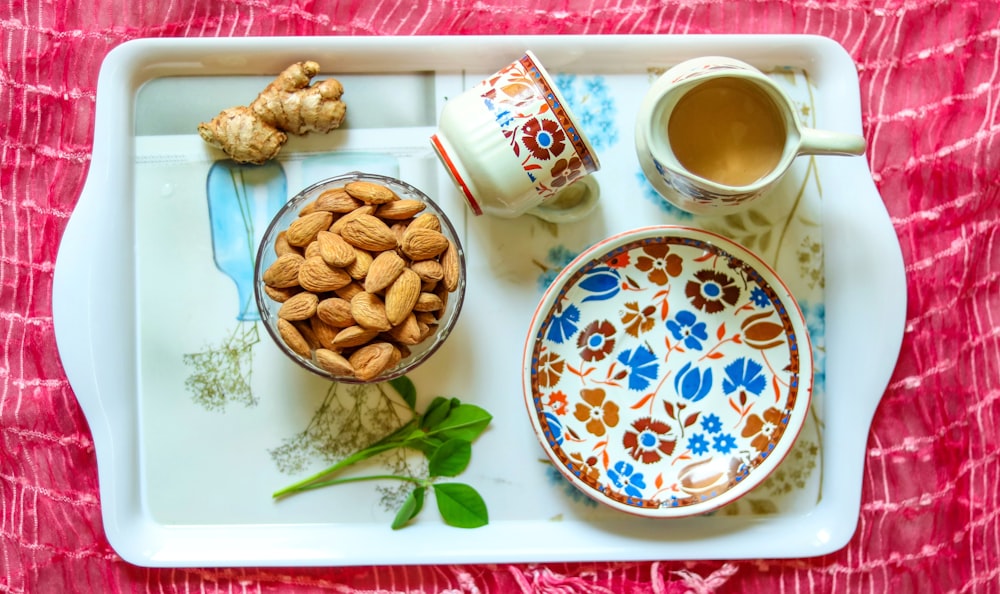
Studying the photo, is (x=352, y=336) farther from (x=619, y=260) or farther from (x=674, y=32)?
(x=674, y=32)

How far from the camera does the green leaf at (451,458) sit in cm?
77

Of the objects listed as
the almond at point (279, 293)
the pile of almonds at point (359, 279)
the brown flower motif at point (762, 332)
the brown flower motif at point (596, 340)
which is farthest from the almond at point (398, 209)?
the brown flower motif at point (762, 332)

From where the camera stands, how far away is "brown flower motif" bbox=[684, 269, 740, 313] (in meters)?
0.76

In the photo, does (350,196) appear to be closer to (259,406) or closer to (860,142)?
(259,406)

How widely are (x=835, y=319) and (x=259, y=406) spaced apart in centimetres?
58

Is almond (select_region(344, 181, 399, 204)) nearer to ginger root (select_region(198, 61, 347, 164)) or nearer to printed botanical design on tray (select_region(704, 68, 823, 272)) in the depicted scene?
ginger root (select_region(198, 61, 347, 164))

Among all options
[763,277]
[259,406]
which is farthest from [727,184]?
[259,406]

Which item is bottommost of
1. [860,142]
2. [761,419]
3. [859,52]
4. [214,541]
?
[214,541]

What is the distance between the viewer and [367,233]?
69 centimetres

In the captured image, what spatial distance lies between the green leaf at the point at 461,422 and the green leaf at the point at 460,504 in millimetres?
51

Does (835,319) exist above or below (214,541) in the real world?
above

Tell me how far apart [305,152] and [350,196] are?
0.11 metres

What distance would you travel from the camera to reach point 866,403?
788 mm

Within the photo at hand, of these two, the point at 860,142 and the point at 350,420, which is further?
the point at 350,420
